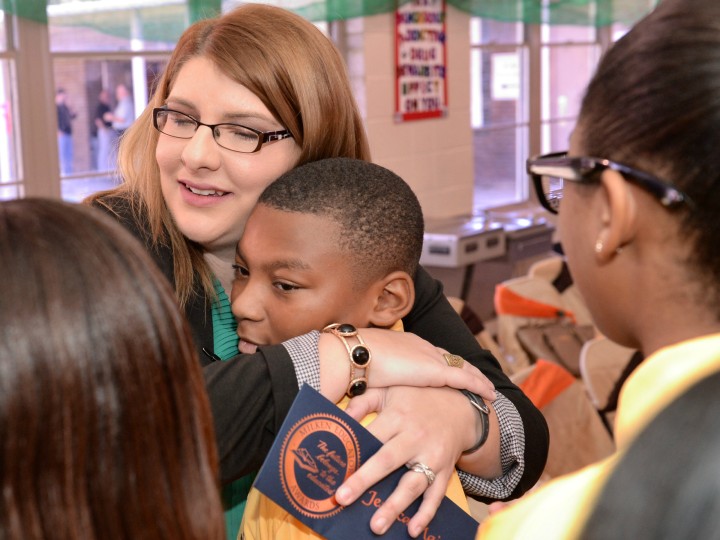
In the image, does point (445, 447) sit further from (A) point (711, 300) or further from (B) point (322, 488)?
(A) point (711, 300)

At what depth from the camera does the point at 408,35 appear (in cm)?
521

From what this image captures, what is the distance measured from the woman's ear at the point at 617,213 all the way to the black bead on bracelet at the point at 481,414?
448 millimetres

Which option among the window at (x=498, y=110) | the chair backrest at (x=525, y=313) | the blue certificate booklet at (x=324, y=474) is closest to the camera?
the blue certificate booklet at (x=324, y=474)

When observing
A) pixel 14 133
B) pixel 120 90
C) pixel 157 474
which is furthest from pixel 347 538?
pixel 120 90

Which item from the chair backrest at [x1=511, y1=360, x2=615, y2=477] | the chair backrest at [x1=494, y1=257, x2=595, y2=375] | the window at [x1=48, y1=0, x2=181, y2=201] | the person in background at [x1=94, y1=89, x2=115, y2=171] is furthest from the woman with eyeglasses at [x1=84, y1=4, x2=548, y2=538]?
the person in background at [x1=94, y1=89, x2=115, y2=171]

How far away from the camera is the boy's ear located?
141cm

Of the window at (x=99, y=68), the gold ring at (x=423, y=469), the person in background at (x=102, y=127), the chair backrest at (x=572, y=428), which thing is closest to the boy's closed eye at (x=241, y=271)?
the gold ring at (x=423, y=469)

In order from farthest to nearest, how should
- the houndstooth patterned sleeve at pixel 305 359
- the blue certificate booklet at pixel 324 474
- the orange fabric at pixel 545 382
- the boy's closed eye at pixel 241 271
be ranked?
the orange fabric at pixel 545 382
the boy's closed eye at pixel 241 271
the houndstooth patterned sleeve at pixel 305 359
the blue certificate booklet at pixel 324 474

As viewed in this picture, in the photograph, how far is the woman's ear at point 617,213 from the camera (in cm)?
90

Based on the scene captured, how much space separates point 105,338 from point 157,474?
12 cm

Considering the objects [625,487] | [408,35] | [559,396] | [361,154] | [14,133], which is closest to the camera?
[625,487]

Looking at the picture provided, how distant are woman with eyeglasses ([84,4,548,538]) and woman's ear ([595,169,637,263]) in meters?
0.42

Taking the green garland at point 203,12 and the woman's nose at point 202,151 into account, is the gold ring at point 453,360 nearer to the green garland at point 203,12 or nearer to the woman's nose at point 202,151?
the woman's nose at point 202,151

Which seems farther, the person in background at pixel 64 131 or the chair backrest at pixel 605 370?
the person in background at pixel 64 131
